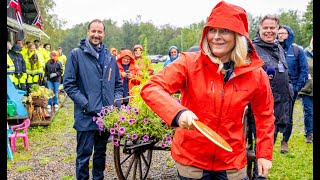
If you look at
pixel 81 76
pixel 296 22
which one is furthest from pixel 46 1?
pixel 296 22

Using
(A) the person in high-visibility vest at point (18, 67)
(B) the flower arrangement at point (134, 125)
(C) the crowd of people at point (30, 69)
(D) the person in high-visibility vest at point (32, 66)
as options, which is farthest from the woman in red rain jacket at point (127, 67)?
(D) the person in high-visibility vest at point (32, 66)

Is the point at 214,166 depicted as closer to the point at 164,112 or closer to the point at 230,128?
the point at 230,128

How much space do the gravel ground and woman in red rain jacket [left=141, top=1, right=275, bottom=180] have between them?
3299 mm

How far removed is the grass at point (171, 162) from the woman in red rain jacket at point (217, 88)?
3452 millimetres

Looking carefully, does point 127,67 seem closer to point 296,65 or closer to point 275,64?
point 296,65

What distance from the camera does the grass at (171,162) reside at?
596 centimetres

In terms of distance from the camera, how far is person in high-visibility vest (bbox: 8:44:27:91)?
36.6 feet

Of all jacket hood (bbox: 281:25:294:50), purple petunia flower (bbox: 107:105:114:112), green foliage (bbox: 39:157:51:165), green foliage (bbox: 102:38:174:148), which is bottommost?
green foliage (bbox: 39:157:51:165)

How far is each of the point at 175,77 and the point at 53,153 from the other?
5.61 metres

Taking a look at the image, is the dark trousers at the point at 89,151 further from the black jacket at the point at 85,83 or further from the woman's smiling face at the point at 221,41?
the woman's smiling face at the point at 221,41

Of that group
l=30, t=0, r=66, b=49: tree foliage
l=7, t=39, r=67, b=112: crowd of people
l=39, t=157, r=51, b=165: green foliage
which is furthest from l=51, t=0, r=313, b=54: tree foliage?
l=39, t=157, r=51, b=165: green foliage

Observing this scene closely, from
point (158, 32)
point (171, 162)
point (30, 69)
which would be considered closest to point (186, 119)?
point (171, 162)

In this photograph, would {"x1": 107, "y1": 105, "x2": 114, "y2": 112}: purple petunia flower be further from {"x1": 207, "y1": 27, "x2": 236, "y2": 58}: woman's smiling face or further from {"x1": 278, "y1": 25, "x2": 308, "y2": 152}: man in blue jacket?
{"x1": 278, "y1": 25, "x2": 308, "y2": 152}: man in blue jacket

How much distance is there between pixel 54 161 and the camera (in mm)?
6812
